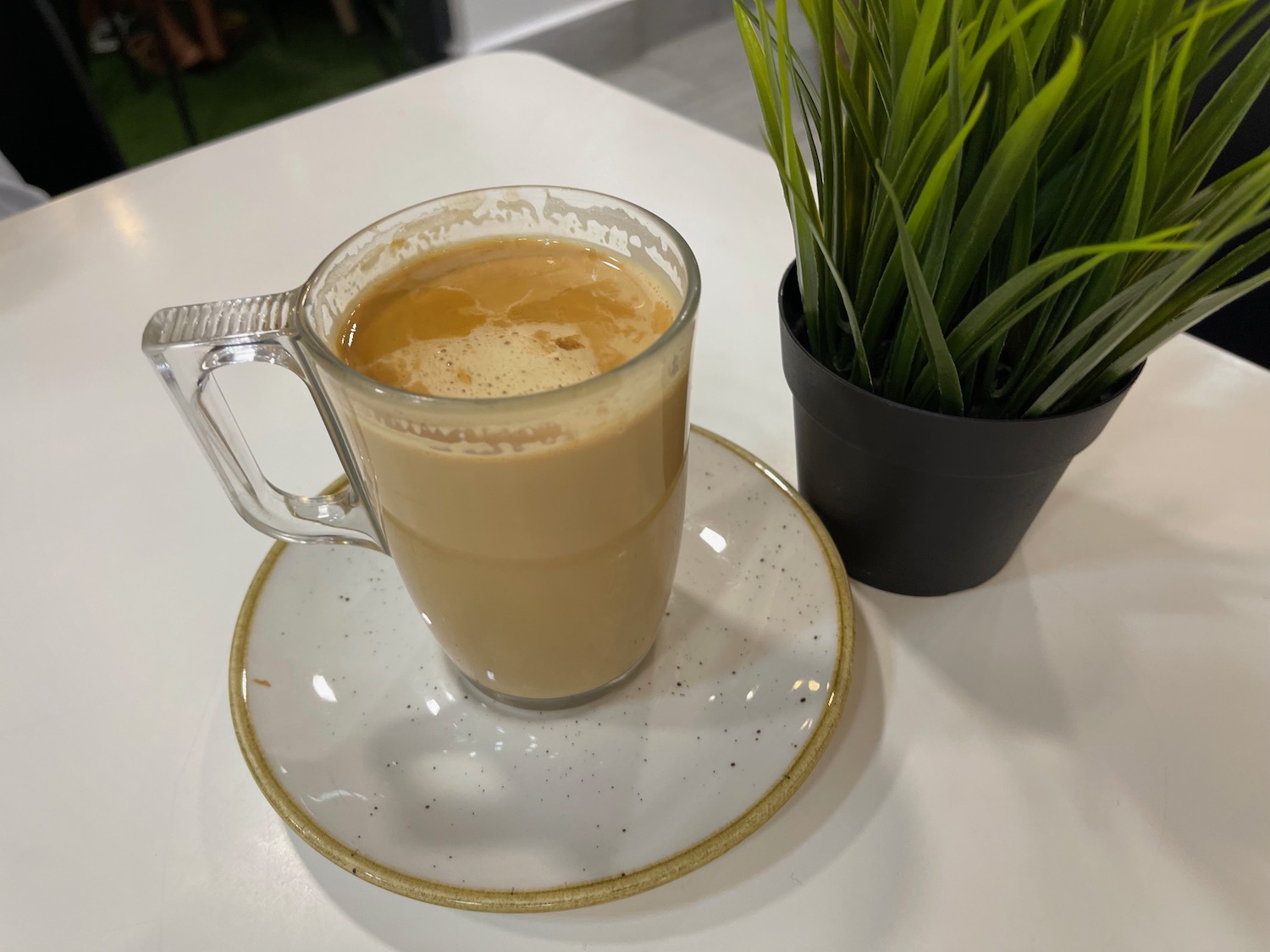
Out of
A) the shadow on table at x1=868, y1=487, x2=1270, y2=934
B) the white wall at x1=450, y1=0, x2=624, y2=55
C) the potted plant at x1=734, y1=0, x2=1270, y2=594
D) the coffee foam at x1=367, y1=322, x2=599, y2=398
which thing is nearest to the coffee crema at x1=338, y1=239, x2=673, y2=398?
the coffee foam at x1=367, y1=322, x2=599, y2=398

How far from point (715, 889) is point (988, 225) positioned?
33cm

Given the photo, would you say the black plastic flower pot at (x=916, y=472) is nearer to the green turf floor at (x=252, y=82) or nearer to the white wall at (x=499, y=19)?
the white wall at (x=499, y=19)

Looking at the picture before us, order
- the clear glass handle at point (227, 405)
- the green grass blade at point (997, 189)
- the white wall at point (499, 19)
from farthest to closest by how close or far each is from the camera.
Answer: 1. the white wall at point (499, 19)
2. the clear glass handle at point (227, 405)
3. the green grass blade at point (997, 189)

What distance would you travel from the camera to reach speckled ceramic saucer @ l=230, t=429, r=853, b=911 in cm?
40

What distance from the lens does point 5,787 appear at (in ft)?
1.51

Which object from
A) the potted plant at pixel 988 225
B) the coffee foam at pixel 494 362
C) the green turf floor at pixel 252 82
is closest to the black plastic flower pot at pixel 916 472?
the potted plant at pixel 988 225

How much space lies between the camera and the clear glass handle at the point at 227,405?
42 cm

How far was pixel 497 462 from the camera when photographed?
0.37m

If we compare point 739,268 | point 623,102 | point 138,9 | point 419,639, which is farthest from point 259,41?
point 419,639

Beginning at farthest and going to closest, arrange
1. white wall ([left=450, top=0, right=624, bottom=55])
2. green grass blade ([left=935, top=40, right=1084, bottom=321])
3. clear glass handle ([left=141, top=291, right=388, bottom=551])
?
white wall ([left=450, top=0, right=624, bottom=55]) → clear glass handle ([left=141, top=291, right=388, bottom=551]) → green grass blade ([left=935, top=40, right=1084, bottom=321])

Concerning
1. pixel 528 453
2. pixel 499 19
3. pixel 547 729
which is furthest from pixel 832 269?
pixel 499 19

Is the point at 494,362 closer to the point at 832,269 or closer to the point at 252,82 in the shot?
the point at 832,269

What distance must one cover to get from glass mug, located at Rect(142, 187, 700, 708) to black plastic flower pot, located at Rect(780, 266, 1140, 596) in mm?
90

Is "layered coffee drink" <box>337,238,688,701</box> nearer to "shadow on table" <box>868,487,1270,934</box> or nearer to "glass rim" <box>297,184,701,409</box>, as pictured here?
"glass rim" <box>297,184,701,409</box>
